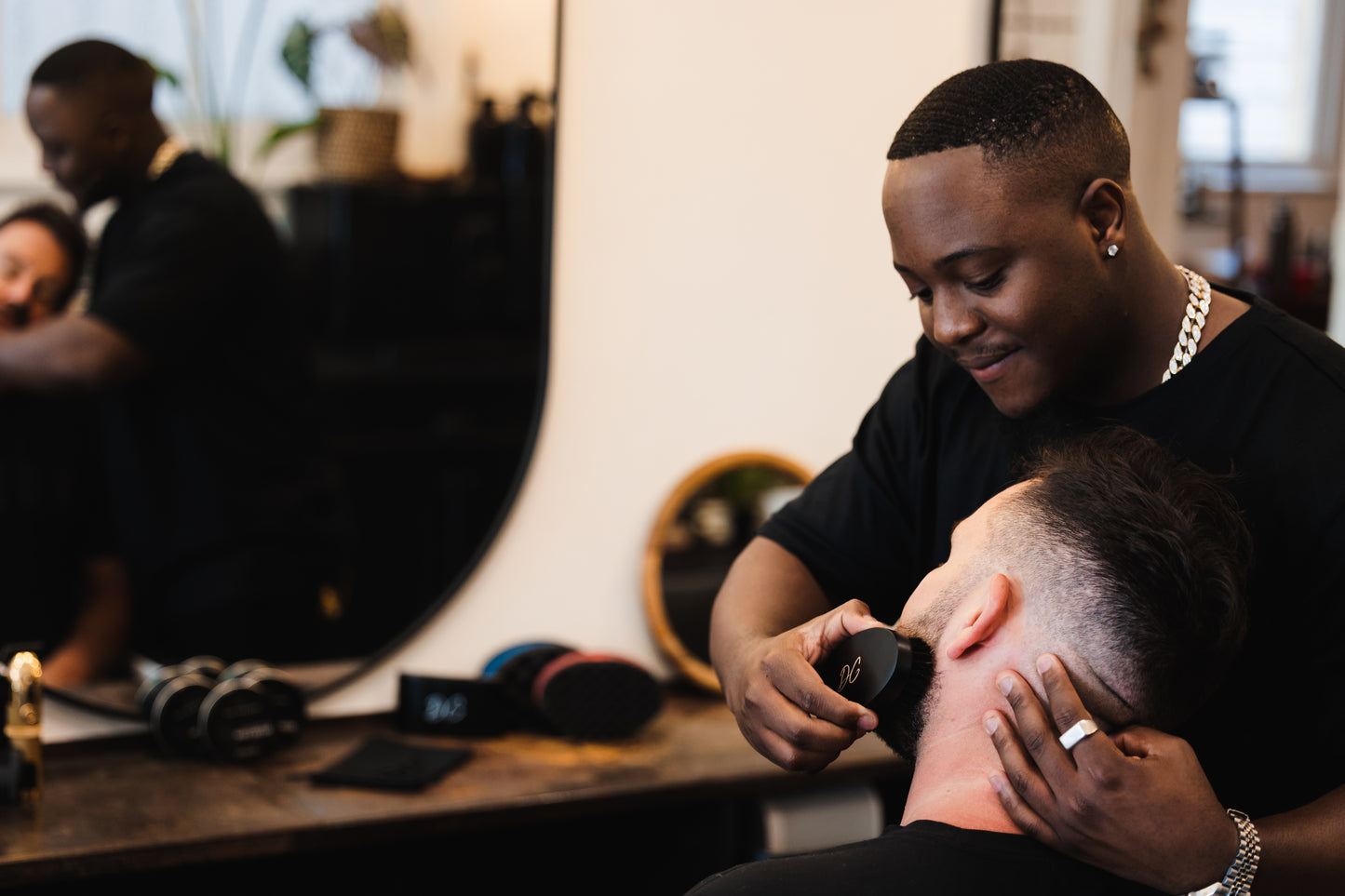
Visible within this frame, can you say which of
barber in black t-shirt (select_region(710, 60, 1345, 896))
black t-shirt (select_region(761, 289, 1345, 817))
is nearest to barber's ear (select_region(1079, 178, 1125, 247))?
barber in black t-shirt (select_region(710, 60, 1345, 896))

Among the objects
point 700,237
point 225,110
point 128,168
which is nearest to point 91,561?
point 128,168

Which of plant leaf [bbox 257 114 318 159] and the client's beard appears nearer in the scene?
the client's beard

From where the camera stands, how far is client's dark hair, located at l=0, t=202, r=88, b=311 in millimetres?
1759

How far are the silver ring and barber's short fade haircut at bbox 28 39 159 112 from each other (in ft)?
5.02

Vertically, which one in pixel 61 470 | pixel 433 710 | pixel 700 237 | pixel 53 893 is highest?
pixel 700 237

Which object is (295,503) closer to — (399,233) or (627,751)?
(399,233)

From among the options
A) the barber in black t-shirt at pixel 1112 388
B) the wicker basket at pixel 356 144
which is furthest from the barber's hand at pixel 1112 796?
the wicker basket at pixel 356 144

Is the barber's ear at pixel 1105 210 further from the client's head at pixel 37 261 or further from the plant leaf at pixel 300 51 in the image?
the client's head at pixel 37 261

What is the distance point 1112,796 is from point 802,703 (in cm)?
31

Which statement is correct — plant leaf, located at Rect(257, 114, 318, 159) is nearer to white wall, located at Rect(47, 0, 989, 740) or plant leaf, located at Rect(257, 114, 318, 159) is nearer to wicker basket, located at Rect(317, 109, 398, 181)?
wicker basket, located at Rect(317, 109, 398, 181)

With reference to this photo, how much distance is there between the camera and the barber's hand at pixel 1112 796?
0.99m

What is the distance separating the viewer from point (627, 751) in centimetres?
199

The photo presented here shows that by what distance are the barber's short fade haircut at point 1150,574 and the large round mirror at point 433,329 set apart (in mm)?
1125

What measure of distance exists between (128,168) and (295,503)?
0.55 metres
